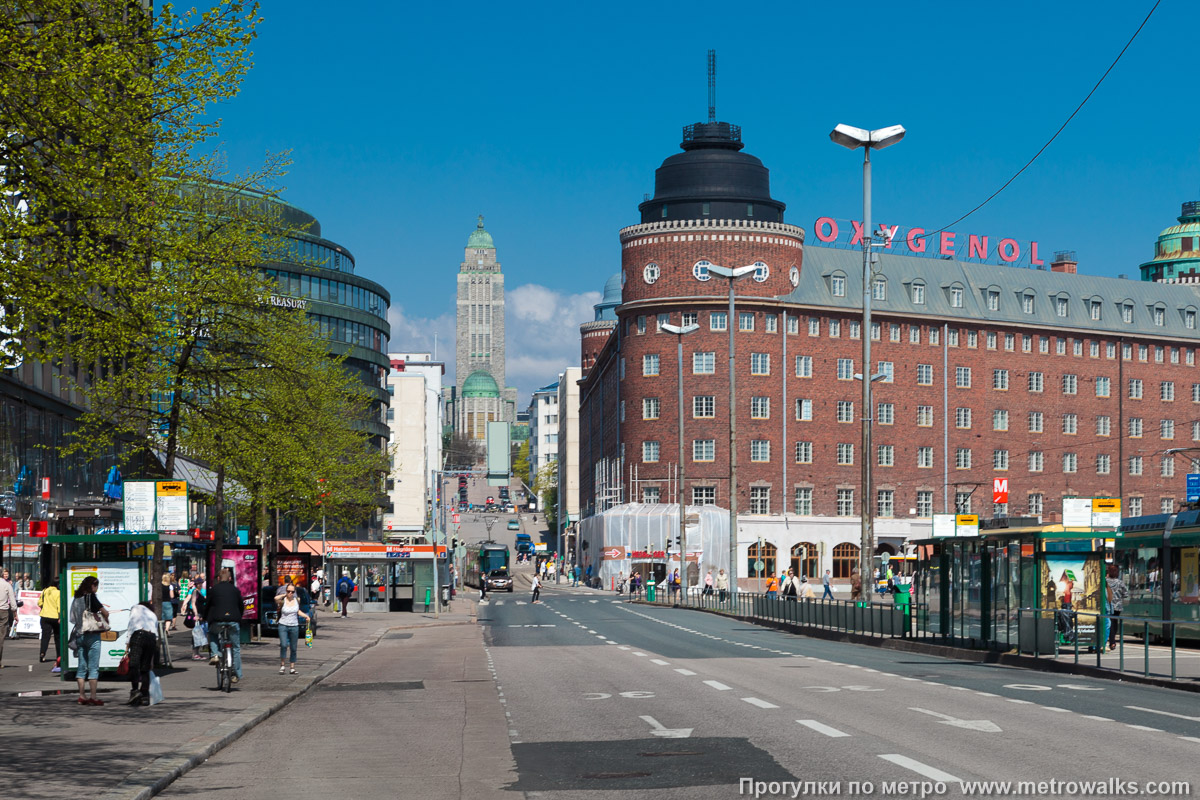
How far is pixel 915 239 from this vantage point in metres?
110

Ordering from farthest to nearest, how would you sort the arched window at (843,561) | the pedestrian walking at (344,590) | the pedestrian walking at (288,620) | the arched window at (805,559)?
the arched window at (843,561)
the arched window at (805,559)
the pedestrian walking at (344,590)
the pedestrian walking at (288,620)

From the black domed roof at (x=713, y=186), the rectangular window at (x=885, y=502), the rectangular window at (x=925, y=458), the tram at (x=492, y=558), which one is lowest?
the tram at (x=492, y=558)

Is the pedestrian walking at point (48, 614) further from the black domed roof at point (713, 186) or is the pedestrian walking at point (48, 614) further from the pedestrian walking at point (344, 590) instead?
the black domed roof at point (713, 186)

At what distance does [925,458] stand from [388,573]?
50428mm

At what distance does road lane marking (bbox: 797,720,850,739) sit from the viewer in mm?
14586

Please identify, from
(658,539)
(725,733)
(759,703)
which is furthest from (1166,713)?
(658,539)

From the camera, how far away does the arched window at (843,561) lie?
4058 inches

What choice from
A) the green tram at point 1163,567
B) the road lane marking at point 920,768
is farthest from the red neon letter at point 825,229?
the road lane marking at point 920,768

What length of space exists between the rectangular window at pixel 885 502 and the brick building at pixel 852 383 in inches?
6.1

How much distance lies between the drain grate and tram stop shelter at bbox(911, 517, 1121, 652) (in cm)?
1126

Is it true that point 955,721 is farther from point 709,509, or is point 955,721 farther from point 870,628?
point 709,509

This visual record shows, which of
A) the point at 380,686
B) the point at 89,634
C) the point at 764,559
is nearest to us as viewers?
the point at 89,634

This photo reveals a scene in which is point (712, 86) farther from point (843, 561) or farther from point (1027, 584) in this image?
point (1027, 584)

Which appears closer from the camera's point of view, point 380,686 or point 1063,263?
point 380,686
